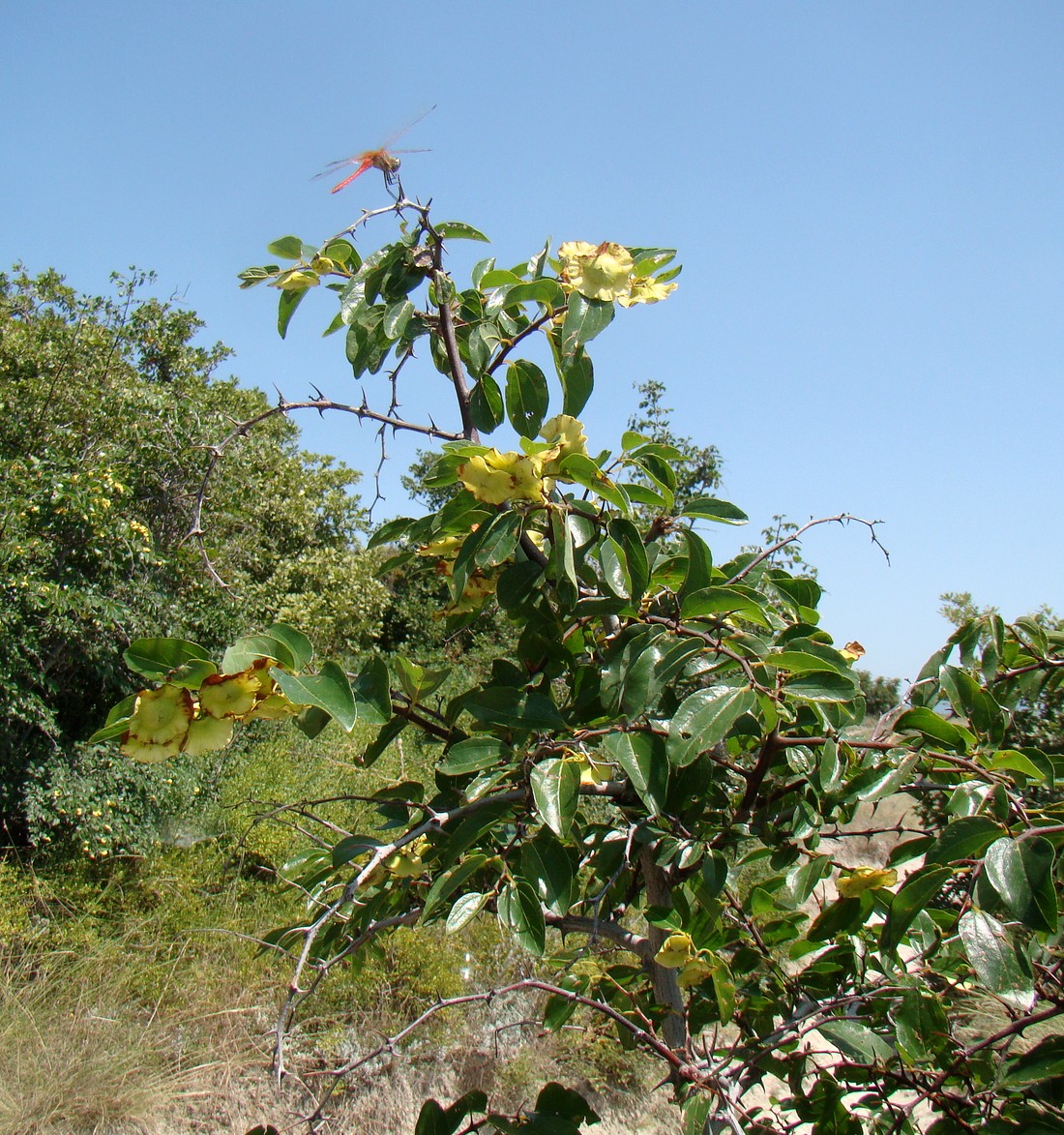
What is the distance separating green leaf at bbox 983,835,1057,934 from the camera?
0.52 metres

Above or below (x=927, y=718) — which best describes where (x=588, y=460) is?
above

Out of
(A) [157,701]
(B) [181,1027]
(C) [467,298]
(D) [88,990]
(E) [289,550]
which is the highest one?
(E) [289,550]

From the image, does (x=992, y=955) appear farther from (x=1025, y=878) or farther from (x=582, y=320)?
(x=582, y=320)

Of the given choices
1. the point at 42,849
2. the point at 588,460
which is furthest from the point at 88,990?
the point at 588,460

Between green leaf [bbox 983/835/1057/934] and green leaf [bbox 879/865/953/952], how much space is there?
0.04 metres

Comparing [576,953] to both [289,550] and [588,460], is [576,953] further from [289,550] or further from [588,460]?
[289,550]

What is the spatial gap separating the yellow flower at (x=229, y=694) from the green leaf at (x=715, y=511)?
469 millimetres

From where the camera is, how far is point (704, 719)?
655mm

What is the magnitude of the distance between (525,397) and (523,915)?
503 mm

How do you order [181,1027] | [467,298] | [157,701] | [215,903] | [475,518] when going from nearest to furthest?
[157,701], [475,518], [467,298], [181,1027], [215,903]

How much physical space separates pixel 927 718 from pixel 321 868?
2.41ft

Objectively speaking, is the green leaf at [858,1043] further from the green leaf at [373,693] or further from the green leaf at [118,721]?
the green leaf at [118,721]

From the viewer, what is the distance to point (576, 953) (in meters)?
1.01

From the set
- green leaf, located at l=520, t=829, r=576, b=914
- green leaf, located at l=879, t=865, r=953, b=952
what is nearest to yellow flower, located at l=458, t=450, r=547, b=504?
green leaf, located at l=520, t=829, r=576, b=914
